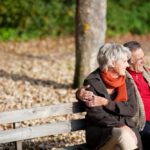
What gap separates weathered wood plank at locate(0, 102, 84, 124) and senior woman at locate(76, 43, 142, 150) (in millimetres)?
259

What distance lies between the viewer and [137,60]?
604 cm

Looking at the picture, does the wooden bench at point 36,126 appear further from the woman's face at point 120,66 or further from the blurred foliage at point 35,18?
the blurred foliage at point 35,18

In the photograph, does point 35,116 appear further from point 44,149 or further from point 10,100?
point 10,100

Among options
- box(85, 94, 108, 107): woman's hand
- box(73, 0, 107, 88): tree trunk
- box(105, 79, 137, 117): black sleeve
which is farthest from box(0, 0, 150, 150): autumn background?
box(85, 94, 108, 107): woman's hand

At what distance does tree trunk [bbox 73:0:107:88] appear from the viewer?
938cm

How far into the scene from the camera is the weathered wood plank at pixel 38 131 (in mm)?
5664

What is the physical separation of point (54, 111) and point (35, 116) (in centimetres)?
20

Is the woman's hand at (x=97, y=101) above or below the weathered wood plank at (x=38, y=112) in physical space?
above

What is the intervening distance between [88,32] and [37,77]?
1.79 metres

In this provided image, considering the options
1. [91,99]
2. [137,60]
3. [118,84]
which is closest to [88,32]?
[137,60]

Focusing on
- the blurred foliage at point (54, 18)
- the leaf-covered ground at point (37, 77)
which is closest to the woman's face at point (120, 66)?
the leaf-covered ground at point (37, 77)

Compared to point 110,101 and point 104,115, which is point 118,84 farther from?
point 104,115

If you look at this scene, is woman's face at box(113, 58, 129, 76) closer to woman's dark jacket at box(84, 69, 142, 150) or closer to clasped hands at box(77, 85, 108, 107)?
woman's dark jacket at box(84, 69, 142, 150)

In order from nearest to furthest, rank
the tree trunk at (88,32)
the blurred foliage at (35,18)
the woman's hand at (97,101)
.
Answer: the woman's hand at (97,101) < the tree trunk at (88,32) < the blurred foliage at (35,18)
